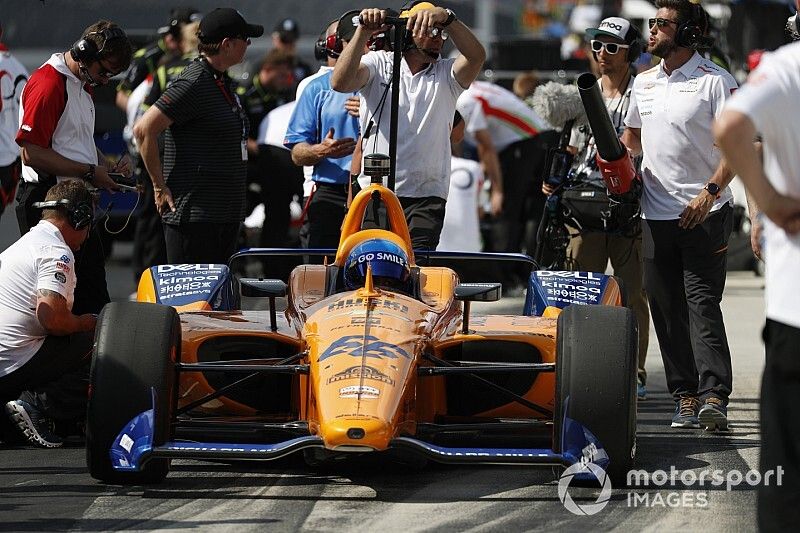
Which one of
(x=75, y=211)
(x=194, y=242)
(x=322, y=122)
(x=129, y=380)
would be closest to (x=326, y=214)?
(x=322, y=122)

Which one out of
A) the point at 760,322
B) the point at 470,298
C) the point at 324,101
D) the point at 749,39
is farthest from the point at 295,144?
the point at 749,39

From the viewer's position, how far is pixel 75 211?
25.5 feet

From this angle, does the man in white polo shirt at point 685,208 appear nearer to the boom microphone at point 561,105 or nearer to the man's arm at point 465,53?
the man's arm at point 465,53

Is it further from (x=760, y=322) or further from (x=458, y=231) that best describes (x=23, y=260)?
(x=760, y=322)

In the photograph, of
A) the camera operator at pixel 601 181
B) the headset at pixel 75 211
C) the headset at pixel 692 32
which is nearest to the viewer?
the headset at pixel 75 211

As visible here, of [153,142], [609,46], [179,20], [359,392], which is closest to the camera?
[359,392]

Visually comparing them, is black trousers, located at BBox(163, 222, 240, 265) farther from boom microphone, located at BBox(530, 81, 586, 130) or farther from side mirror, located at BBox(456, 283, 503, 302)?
side mirror, located at BBox(456, 283, 503, 302)

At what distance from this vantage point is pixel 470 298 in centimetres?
700

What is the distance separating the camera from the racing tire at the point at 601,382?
21.6ft

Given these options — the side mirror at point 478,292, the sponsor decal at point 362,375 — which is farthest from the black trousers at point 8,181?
the sponsor decal at point 362,375

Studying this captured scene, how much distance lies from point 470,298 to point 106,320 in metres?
1.52

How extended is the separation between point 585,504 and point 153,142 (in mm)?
3826

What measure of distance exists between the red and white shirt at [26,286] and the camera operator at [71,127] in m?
0.85

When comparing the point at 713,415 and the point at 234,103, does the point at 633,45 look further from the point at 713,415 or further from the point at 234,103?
the point at 713,415
